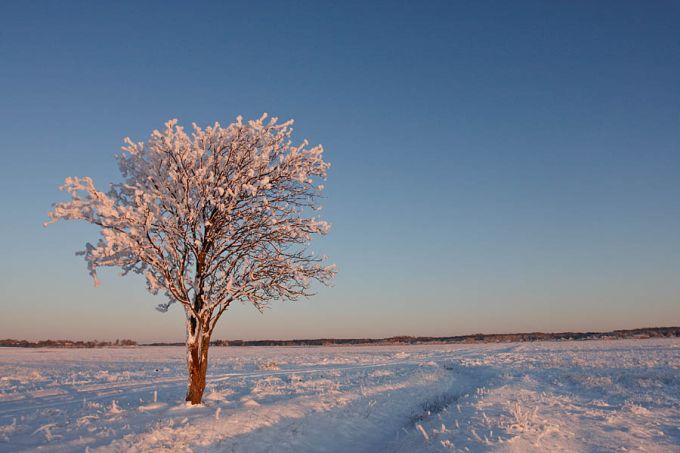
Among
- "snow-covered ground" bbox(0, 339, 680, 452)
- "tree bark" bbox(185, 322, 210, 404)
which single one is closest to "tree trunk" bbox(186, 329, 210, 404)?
"tree bark" bbox(185, 322, 210, 404)

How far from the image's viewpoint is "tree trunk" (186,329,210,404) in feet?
43.5

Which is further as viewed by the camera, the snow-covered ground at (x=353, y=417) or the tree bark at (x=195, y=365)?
the tree bark at (x=195, y=365)

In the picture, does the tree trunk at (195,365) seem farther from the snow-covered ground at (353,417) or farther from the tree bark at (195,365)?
the snow-covered ground at (353,417)

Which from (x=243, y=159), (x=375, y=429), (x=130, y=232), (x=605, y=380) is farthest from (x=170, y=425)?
(x=605, y=380)

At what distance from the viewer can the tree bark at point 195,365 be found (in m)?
13.3

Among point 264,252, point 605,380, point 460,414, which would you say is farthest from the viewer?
point 605,380

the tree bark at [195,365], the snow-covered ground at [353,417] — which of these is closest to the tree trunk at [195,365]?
the tree bark at [195,365]

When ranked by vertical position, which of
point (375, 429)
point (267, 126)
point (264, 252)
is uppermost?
point (267, 126)

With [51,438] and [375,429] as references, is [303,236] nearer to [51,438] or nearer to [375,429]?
[375,429]

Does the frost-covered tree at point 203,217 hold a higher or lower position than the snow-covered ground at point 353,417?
higher

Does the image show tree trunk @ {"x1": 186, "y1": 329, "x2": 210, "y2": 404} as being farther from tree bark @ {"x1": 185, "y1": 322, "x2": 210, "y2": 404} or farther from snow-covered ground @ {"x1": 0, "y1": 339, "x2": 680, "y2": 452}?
snow-covered ground @ {"x1": 0, "y1": 339, "x2": 680, "y2": 452}

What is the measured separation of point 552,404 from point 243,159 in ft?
40.0

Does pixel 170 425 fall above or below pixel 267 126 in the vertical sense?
below

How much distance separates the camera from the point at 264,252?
14430 millimetres
